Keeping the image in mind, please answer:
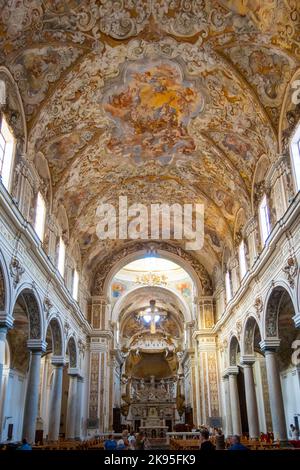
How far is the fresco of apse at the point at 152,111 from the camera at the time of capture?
1722 cm

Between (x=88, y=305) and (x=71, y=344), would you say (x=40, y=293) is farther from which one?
(x=88, y=305)

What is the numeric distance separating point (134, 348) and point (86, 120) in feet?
115

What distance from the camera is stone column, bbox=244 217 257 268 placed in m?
20.4

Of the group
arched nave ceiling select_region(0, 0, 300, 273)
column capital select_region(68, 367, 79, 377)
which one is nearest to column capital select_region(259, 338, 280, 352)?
arched nave ceiling select_region(0, 0, 300, 273)

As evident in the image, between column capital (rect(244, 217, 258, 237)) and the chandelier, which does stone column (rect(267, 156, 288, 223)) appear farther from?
the chandelier

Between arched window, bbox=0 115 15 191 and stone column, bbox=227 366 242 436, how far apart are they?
54.9 ft

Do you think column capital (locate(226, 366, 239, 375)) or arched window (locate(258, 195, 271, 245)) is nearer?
arched window (locate(258, 195, 271, 245))

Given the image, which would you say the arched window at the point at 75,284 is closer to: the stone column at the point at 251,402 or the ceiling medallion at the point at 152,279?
the stone column at the point at 251,402

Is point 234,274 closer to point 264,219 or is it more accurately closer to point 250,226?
point 250,226

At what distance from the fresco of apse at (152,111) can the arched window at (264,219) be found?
167 inches

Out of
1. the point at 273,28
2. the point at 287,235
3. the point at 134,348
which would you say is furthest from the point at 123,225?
the point at 134,348

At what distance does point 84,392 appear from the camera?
28.1 meters

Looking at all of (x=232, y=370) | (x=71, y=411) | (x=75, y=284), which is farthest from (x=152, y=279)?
(x=71, y=411)

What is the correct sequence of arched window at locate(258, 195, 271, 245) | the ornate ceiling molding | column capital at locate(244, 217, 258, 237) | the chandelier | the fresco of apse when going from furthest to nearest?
the chandelier
the ornate ceiling molding
column capital at locate(244, 217, 258, 237)
arched window at locate(258, 195, 271, 245)
the fresco of apse
